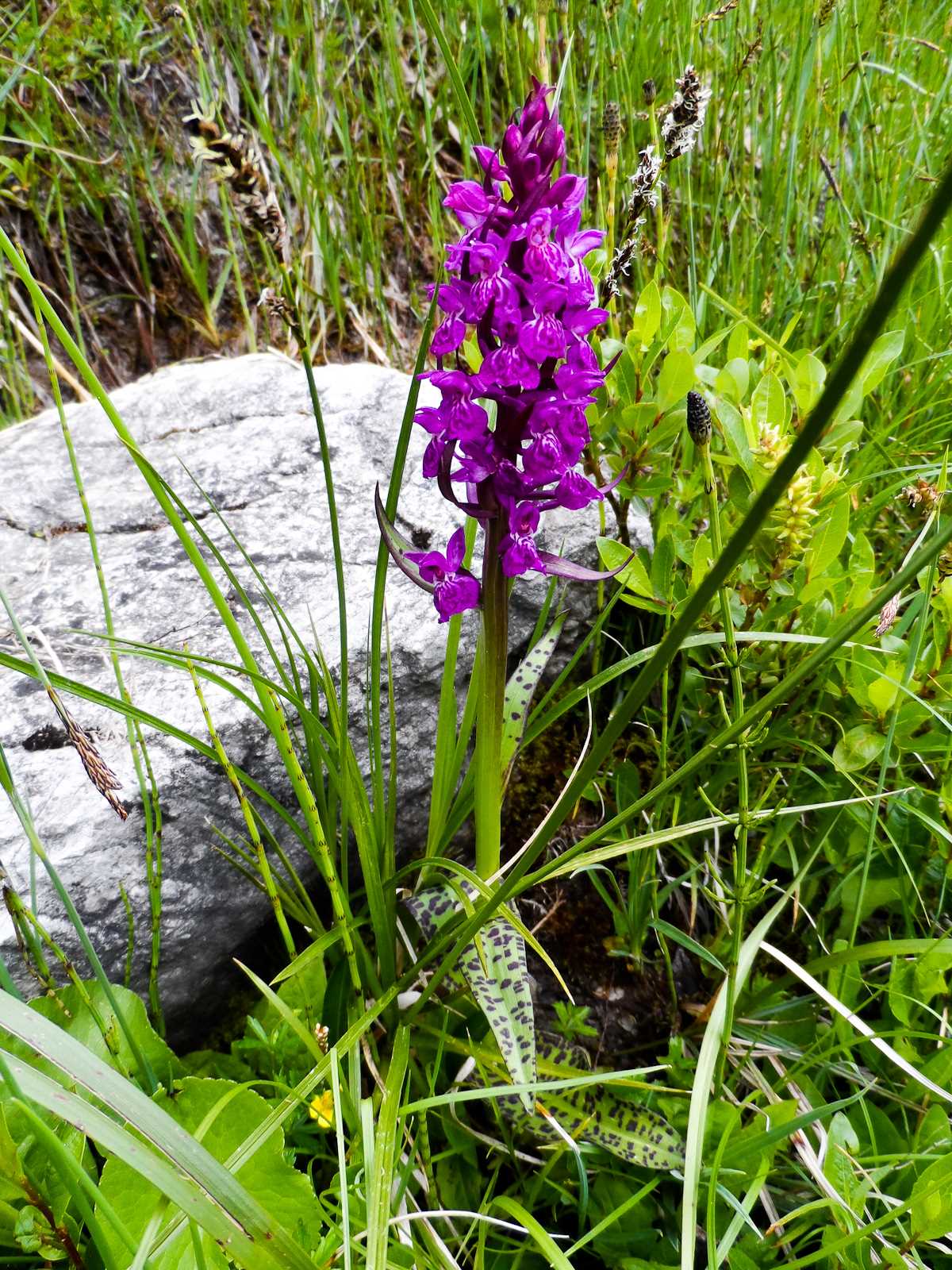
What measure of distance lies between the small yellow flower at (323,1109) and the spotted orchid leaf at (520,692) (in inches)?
21.3

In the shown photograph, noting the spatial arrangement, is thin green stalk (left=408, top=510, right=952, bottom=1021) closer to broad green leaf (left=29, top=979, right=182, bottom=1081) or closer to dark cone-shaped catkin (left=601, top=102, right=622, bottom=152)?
broad green leaf (left=29, top=979, right=182, bottom=1081)

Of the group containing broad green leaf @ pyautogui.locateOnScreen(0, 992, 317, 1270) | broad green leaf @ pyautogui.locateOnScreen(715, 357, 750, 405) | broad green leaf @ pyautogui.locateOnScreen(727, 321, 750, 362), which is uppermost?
broad green leaf @ pyautogui.locateOnScreen(727, 321, 750, 362)

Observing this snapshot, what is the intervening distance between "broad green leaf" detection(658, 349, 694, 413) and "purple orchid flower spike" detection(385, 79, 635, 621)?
16.1 inches

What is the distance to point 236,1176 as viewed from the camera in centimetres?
106

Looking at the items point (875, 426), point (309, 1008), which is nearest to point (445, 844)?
point (309, 1008)

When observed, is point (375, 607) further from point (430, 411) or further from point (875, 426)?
point (875, 426)

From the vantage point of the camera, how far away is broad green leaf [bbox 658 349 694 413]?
1.47 meters

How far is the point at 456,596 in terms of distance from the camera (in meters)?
1.20

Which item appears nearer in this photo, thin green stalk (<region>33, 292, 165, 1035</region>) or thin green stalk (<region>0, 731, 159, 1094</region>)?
thin green stalk (<region>0, 731, 159, 1094</region>)

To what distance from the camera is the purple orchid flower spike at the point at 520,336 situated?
1.01 m

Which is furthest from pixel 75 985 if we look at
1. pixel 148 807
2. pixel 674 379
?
pixel 674 379

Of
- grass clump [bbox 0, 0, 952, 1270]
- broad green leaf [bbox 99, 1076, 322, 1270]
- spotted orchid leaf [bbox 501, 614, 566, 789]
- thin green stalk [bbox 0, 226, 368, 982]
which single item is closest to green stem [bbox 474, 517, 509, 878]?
grass clump [bbox 0, 0, 952, 1270]

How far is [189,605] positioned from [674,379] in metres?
1.00

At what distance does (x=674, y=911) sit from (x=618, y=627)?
0.60 metres
